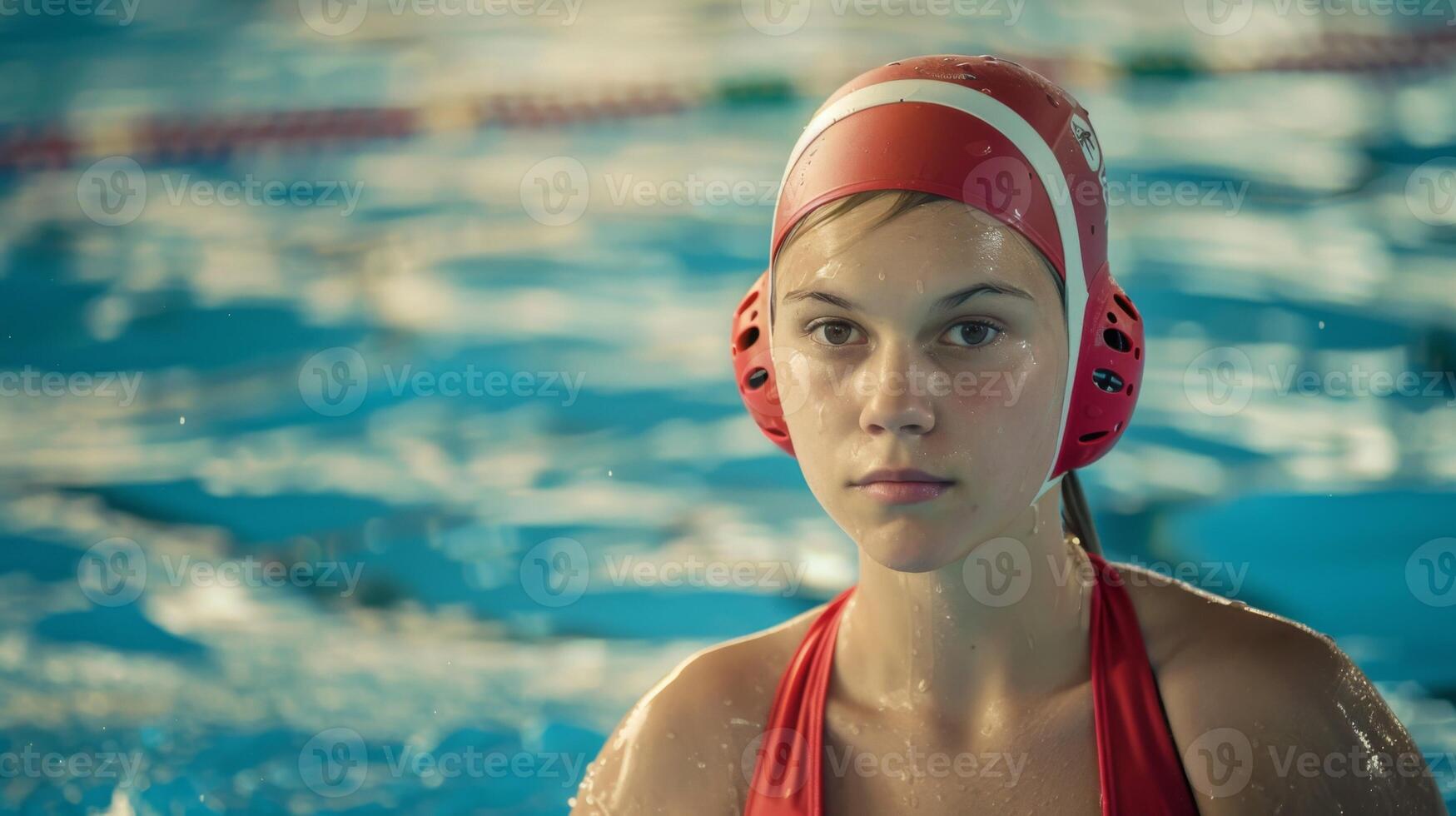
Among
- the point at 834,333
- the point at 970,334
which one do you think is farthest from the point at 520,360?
the point at 970,334

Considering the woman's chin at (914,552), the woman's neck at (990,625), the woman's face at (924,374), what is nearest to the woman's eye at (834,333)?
Answer: the woman's face at (924,374)

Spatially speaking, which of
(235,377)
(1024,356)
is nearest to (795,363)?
(1024,356)

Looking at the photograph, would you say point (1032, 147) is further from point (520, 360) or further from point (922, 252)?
point (520, 360)

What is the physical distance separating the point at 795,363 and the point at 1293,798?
101cm

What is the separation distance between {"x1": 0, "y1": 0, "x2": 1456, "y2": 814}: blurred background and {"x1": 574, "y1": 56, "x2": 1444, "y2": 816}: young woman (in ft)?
11.3

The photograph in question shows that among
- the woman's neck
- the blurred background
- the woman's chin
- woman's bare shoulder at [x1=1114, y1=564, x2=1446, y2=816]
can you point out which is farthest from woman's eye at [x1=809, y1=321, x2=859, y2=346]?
the blurred background

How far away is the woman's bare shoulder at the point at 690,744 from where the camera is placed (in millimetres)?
2541

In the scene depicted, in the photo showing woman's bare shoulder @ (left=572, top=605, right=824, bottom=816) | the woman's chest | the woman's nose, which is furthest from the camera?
woman's bare shoulder @ (left=572, top=605, right=824, bottom=816)

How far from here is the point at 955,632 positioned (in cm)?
254

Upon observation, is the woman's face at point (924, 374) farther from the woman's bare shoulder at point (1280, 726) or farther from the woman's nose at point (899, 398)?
the woman's bare shoulder at point (1280, 726)

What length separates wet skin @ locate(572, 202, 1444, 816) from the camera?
2.25 meters

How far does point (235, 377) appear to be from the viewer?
27.6 feet

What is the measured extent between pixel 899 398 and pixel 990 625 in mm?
528

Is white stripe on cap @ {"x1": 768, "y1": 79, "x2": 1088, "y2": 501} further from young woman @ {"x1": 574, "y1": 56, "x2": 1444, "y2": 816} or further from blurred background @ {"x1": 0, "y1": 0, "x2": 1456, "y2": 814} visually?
blurred background @ {"x1": 0, "y1": 0, "x2": 1456, "y2": 814}
